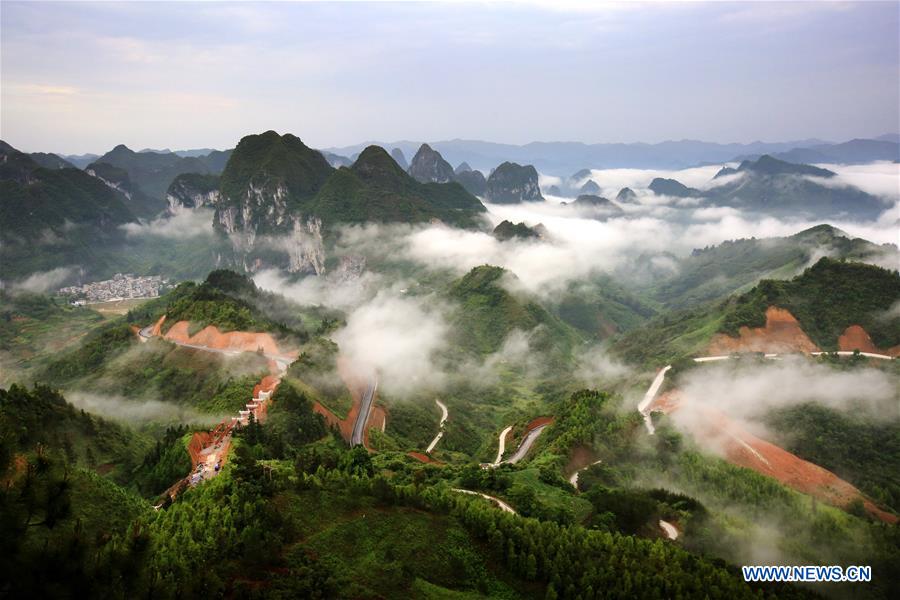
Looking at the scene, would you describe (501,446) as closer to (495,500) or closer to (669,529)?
(495,500)

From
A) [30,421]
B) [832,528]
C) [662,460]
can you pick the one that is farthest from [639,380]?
[30,421]

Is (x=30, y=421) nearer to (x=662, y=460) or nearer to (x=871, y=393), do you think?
(x=662, y=460)

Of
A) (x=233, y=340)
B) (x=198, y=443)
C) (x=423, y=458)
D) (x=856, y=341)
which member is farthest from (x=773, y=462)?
(x=233, y=340)

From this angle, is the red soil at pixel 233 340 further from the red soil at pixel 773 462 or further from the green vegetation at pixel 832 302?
the green vegetation at pixel 832 302

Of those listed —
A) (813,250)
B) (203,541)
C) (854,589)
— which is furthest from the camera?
(813,250)

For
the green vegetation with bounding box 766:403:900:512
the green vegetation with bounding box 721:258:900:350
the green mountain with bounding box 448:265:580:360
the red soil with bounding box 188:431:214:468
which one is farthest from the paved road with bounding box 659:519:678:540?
the green mountain with bounding box 448:265:580:360
